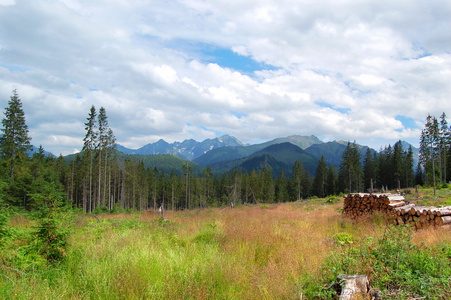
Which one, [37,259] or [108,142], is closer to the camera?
[37,259]

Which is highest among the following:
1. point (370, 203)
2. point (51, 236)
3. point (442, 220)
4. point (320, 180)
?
point (51, 236)

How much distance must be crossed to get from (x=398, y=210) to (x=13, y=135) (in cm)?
4270

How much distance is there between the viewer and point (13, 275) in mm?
4473

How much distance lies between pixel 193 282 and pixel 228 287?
681 millimetres

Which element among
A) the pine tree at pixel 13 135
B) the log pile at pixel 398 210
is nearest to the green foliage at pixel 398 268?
the log pile at pixel 398 210

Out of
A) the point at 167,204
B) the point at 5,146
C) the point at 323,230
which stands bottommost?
the point at 167,204

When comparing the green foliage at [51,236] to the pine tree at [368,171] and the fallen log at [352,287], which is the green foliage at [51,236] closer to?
the fallen log at [352,287]

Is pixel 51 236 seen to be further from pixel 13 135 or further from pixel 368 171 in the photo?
pixel 368 171

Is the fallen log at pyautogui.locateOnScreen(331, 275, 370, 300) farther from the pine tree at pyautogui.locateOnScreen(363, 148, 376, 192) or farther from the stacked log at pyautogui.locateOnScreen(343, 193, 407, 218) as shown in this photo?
the pine tree at pyautogui.locateOnScreen(363, 148, 376, 192)

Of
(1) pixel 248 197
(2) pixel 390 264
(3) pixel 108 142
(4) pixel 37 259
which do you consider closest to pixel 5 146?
(3) pixel 108 142

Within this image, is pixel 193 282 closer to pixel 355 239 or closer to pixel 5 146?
pixel 355 239

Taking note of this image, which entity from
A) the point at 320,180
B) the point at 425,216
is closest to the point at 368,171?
the point at 320,180

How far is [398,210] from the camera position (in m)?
11.9

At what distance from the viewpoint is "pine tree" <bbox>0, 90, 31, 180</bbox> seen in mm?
31753
